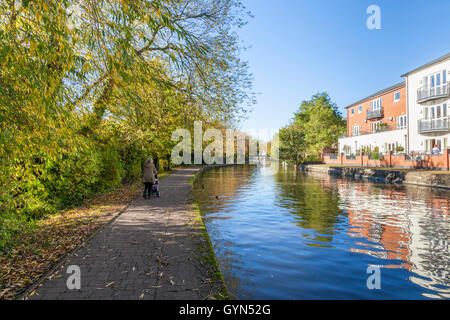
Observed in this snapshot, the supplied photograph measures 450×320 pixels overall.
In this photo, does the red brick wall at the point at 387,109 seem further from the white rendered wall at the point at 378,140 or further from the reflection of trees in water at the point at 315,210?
the reflection of trees in water at the point at 315,210

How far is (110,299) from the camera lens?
142 inches

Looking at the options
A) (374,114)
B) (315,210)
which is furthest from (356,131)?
(315,210)

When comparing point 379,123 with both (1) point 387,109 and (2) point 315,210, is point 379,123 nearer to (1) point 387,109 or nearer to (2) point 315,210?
(1) point 387,109

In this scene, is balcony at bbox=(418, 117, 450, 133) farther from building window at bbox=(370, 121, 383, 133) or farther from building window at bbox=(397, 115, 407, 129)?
building window at bbox=(370, 121, 383, 133)

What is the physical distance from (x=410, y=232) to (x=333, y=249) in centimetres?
301

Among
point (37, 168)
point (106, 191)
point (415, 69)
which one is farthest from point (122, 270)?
point (415, 69)

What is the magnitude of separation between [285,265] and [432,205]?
9939 millimetres

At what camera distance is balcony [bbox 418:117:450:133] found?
2923cm

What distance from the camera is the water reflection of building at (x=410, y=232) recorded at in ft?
17.8

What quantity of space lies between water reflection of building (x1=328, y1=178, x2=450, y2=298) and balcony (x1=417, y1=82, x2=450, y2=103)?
20.6 meters

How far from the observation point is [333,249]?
665 centimetres

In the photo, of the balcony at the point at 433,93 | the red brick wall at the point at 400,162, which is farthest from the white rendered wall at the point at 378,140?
the balcony at the point at 433,93

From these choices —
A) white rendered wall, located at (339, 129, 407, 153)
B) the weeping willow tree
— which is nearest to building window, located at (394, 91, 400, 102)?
white rendered wall, located at (339, 129, 407, 153)

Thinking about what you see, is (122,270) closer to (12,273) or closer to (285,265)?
(12,273)
